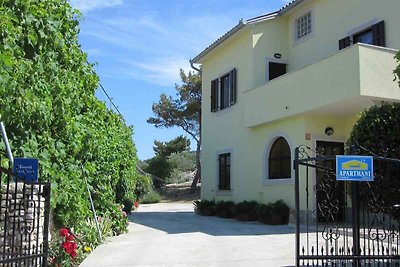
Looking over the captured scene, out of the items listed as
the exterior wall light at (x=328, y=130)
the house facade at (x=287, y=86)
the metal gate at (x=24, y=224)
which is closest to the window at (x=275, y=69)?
the house facade at (x=287, y=86)

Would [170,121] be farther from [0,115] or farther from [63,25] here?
[0,115]

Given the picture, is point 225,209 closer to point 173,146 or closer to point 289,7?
point 289,7

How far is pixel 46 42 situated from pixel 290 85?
332 inches

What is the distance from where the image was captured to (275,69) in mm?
16594

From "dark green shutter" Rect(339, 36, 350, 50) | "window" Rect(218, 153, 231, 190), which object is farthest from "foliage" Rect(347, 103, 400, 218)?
"window" Rect(218, 153, 231, 190)

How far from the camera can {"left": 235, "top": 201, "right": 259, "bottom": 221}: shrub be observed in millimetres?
15032

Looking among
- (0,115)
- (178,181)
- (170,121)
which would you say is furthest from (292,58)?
(178,181)

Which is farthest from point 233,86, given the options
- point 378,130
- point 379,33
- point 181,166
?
point 181,166

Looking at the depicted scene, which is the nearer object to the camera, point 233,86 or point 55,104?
point 55,104

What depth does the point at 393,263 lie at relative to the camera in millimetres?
6398

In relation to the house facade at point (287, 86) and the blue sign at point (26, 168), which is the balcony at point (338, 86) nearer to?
the house facade at point (287, 86)

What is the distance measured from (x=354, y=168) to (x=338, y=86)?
20.5ft

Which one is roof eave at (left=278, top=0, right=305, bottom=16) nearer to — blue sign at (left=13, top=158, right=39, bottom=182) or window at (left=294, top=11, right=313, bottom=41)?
window at (left=294, top=11, right=313, bottom=41)

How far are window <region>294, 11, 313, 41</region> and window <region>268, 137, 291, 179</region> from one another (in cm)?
390
